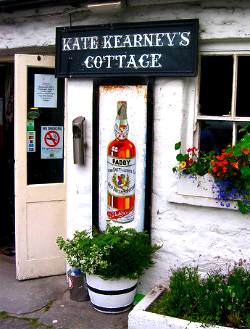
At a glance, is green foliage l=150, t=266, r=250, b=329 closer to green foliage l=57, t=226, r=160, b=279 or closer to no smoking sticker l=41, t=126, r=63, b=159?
green foliage l=57, t=226, r=160, b=279

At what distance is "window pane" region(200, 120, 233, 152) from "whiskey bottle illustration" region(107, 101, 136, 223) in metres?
0.70

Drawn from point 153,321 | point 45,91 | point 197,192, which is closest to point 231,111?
point 197,192

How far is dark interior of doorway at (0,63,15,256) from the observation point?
22.6 ft

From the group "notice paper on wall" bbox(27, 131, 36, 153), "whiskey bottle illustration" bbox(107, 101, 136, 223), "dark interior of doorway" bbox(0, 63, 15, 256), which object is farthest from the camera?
"dark interior of doorway" bbox(0, 63, 15, 256)

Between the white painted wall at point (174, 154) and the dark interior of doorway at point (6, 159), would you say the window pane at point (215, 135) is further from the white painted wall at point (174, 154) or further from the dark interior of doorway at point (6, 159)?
the dark interior of doorway at point (6, 159)

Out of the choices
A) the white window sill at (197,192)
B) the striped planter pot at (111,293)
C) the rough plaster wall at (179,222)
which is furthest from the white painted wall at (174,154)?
the striped planter pot at (111,293)

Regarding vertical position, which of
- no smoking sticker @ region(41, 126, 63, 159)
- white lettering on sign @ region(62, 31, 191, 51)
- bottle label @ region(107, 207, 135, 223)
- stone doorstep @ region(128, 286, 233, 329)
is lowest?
stone doorstep @ region(128, 286, 233, 329)

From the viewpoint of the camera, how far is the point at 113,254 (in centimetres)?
472

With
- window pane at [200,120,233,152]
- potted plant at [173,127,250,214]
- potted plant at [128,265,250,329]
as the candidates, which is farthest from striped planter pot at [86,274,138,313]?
window pane at [200,120,233,152]

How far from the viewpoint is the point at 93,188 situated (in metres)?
5.29

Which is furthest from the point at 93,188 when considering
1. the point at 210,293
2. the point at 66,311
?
the point at 210,293

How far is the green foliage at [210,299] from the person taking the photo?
13.7 ft

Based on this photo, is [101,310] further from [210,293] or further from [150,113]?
[150,113]

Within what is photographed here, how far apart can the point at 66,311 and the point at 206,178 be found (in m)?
1.93
